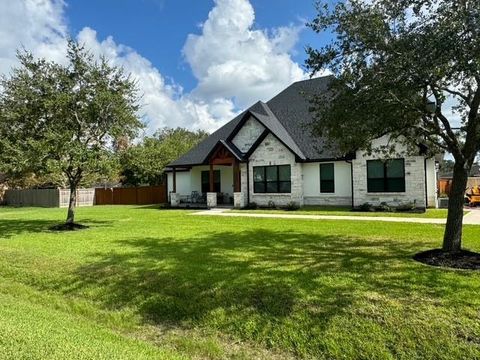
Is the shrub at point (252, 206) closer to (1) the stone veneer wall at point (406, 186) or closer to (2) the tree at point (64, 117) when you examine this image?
(1) the stone veneer wall at point (406, 186)

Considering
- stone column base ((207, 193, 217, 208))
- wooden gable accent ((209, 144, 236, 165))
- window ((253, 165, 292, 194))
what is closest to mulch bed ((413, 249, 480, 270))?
window ((253, 165, 292, 194))

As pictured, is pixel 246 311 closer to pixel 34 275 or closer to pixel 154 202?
pixel 34 275

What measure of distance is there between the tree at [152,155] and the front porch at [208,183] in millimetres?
2321

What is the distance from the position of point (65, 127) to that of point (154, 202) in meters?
19.8

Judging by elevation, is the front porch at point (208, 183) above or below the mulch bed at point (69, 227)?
above

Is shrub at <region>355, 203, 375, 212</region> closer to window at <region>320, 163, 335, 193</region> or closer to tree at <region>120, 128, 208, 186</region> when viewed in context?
window at <region>320, 163, 335, 193</region>

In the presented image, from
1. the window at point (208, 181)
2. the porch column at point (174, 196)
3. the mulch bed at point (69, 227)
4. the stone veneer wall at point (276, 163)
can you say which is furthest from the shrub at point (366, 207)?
the mulch bed at point (69, 227)

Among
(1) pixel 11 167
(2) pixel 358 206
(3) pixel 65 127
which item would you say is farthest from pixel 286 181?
(1) pixel 11 167

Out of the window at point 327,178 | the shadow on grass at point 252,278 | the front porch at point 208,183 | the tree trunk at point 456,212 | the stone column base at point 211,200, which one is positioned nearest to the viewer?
the shadow on grass at point 252,278

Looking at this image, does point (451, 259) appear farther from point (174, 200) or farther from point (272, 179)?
point (174, 200)

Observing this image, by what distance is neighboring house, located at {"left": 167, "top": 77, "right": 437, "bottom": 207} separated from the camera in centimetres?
2053

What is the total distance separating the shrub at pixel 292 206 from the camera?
22234mm

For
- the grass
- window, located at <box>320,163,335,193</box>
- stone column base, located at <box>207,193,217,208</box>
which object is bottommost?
the grass

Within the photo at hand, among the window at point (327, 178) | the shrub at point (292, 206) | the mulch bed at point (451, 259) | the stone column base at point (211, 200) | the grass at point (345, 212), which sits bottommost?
the mulch bed at point (451, 259)
